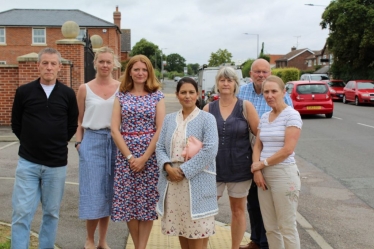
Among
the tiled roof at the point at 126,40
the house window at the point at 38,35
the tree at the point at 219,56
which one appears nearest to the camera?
the house window at the point at 38,35

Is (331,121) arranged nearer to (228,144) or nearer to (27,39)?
(228,144)

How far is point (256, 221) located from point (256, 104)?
122cm

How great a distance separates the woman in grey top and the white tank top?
1.02 metres

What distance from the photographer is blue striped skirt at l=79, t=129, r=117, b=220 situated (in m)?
4.61

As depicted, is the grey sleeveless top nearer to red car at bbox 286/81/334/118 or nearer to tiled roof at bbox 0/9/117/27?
red car at bbox 286/81/334/118

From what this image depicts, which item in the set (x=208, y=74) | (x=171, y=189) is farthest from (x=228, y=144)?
(x=208, y=74)

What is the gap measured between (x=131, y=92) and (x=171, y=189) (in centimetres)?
110

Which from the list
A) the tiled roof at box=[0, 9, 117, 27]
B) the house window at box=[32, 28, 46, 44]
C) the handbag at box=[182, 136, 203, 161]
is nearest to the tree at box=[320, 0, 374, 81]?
the tiled roof at box=[0, 9, 117, 27]

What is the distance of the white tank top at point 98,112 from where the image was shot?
A: 15.4 feet

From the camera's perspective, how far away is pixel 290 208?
415 centimetres

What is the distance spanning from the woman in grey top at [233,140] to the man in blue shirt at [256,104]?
345 mm

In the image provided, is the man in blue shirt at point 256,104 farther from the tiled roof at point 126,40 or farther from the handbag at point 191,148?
the tiled roof at point 126,40

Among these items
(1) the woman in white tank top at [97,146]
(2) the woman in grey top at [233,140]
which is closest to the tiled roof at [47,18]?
(1) the woman in white tank top at [97,146]

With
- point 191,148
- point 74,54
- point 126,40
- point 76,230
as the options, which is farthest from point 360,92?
point 126,40
